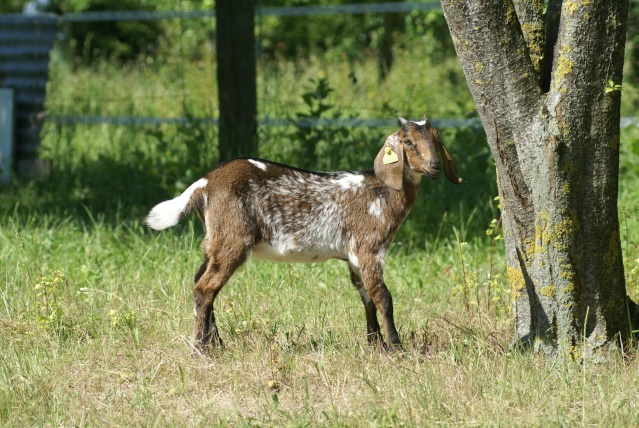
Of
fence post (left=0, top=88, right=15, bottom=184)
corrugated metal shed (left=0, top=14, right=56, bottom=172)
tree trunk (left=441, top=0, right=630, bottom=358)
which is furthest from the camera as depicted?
corrugated metal shed (left=0, top=14, right=56, bottom=172)

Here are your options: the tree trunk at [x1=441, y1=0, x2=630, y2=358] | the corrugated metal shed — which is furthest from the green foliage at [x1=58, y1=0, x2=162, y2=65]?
the tree trunk at [x1=441, y1=0, x2=630, y2=358]

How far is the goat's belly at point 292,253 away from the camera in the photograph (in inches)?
189

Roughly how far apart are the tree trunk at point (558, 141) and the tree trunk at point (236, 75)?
4228mm

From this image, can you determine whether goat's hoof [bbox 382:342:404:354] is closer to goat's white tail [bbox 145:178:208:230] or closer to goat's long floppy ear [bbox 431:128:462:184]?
goat's long floppy ear [bbox 431:128:462:184]

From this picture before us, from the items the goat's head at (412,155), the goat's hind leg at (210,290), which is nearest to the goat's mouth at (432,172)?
the goat's head at (412,155)

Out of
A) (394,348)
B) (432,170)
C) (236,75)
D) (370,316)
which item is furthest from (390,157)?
(236,75)

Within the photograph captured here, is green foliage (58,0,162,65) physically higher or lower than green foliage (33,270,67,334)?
higher

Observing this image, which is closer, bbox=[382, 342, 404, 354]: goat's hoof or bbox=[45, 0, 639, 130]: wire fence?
bbox=[382, 342, 404, 354]: goat's hoof

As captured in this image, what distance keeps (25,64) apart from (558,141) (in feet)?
22.9

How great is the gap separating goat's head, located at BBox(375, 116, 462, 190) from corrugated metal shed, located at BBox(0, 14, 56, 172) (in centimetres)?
581

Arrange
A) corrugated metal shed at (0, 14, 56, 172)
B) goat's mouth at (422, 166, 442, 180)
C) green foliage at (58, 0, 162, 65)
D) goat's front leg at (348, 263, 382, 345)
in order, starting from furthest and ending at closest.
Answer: green foliage at (58, 0, 162, 65) < corrugated metal shed at (0, 14, 56, 172) < goat's front leg at (348, 263, 382, 345) < goat's mouth at (422, 166, 442, 180)

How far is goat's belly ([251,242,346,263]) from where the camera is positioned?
481cm

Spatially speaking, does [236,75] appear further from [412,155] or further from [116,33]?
[116,33]

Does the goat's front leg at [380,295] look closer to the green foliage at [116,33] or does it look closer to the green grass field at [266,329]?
the green grass field at [266,329]
